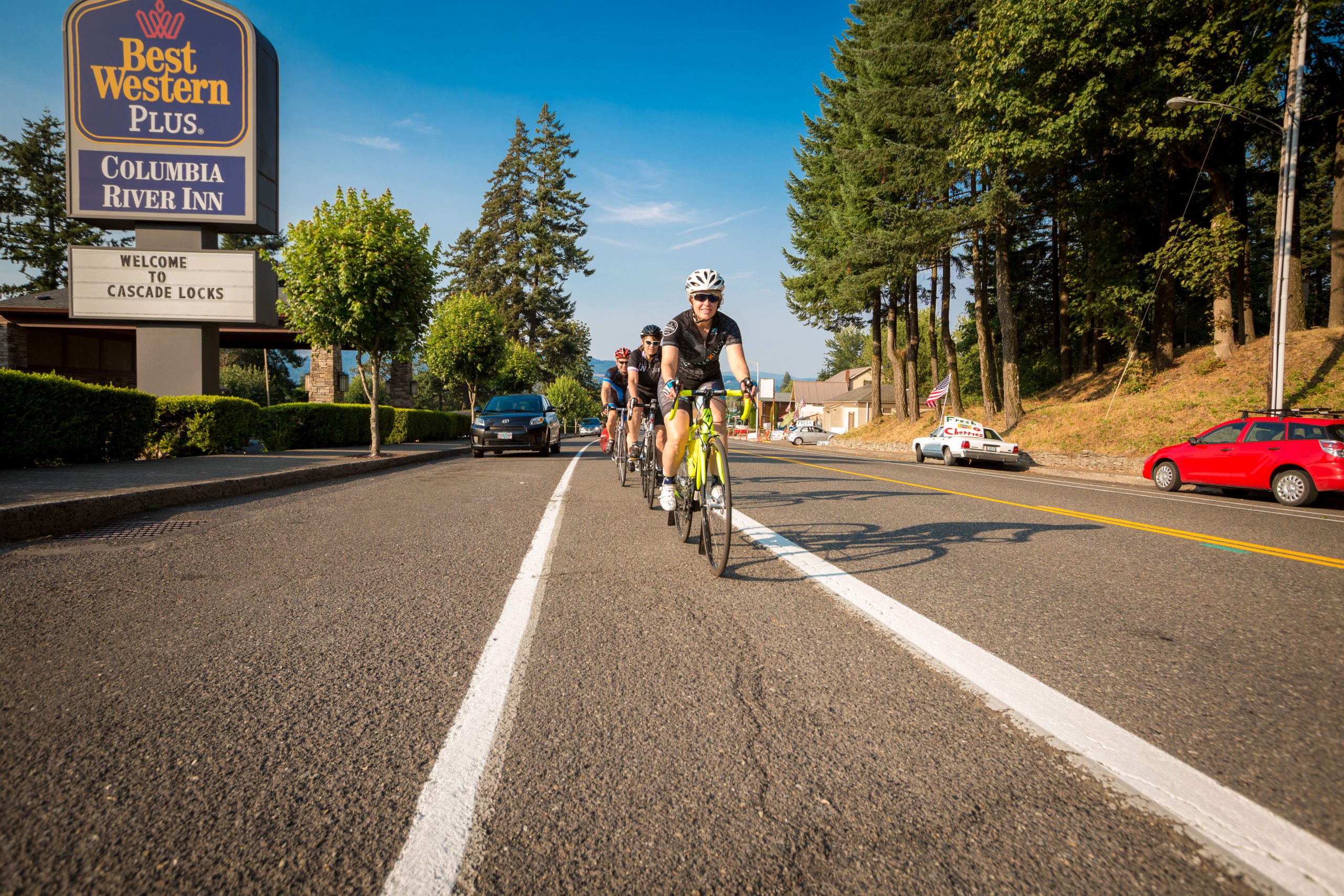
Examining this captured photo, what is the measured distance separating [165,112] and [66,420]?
1064 centimetres

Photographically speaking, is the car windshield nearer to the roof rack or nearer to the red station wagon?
the red station wagon

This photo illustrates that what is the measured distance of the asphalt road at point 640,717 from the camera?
180 cm

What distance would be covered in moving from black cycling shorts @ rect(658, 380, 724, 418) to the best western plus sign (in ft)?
54.7

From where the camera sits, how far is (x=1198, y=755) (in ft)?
7.58

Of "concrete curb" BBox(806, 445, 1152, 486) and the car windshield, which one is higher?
the car windshield

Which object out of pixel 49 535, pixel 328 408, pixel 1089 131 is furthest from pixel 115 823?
pixel 1089 131

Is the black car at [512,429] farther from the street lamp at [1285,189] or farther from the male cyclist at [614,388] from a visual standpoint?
the street lamp at [1285,189]

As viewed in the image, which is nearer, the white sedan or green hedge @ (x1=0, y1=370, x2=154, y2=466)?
green hedge @ (x1=0, y1=370, x2=154, y2=466)

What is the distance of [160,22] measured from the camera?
17.3 metres

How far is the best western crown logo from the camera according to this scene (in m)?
17.1

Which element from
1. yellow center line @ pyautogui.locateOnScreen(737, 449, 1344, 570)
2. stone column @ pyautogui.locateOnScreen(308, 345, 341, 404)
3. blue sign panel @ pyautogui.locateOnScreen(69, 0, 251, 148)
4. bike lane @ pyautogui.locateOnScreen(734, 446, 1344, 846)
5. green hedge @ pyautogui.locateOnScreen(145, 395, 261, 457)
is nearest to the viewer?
bike lane @ pyautogui.locateOnScreen(734, 446, 1344, 846)

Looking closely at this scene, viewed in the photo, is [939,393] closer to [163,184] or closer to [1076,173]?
[1076,173]

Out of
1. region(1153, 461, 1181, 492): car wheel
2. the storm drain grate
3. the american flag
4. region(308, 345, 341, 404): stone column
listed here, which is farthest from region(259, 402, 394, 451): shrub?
the american flag

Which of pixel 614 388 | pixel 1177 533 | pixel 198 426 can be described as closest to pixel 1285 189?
pixel 1177 533
